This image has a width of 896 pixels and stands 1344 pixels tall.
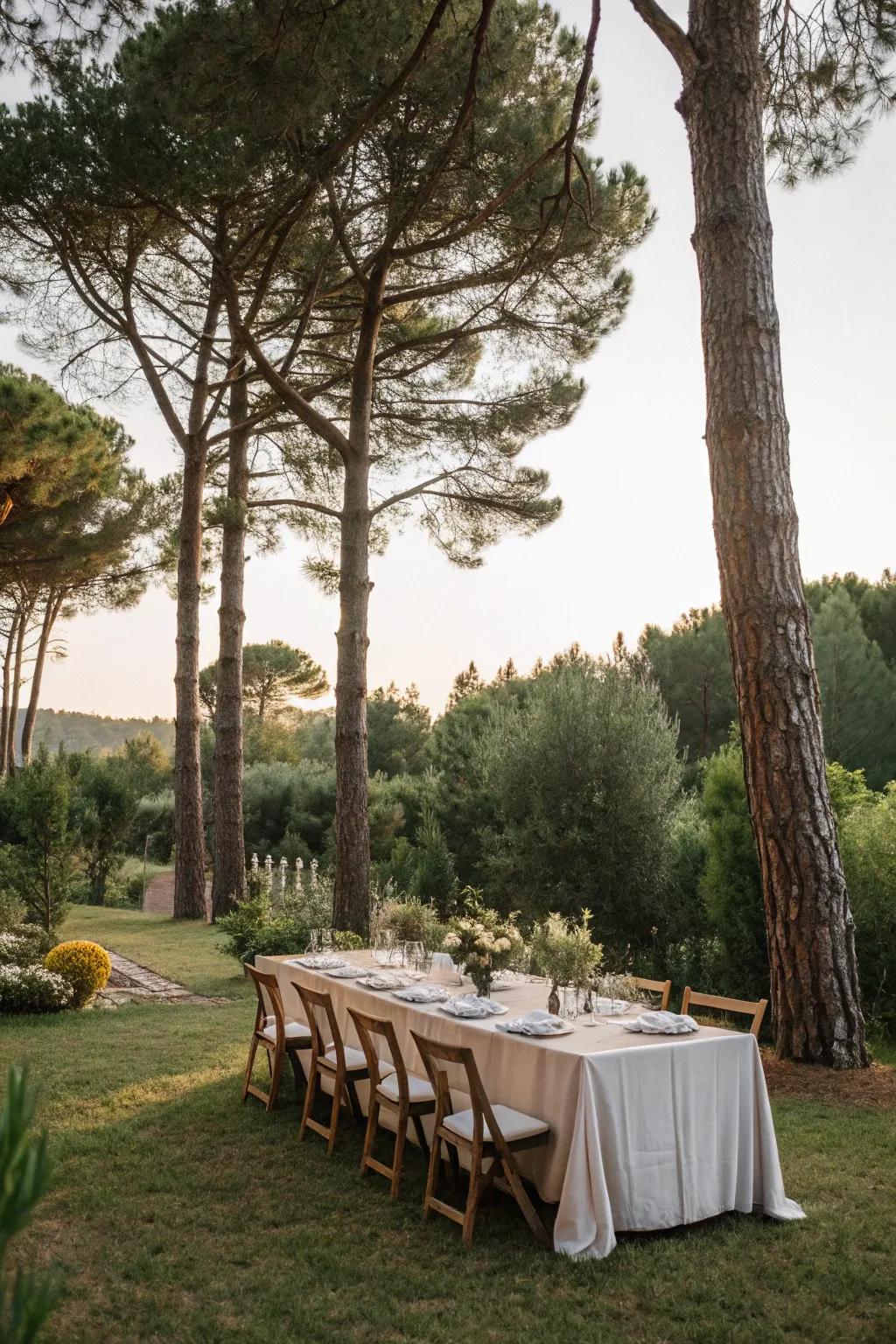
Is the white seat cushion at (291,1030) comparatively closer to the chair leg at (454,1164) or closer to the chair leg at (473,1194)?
the chair leg at (454,1164)

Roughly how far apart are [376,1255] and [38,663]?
25514 mm

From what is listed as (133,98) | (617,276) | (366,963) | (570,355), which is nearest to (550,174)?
(617,276)

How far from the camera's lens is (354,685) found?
35.1 ft

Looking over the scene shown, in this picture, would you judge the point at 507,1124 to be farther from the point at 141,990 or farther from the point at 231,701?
the point at 231,701

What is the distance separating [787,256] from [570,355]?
4.69 metres

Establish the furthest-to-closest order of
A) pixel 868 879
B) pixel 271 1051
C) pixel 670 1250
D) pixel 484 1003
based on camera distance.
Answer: pixel 868 879 < pixel 271 1051 < pixel 484 1003 < pixel 670 1250

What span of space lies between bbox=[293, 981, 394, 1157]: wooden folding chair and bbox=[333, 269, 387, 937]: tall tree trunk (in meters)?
4.94

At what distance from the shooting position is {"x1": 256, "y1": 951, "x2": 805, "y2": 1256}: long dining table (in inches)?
150

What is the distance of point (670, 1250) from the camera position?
3.78 meters

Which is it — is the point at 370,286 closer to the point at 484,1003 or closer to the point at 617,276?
the point at 617,276

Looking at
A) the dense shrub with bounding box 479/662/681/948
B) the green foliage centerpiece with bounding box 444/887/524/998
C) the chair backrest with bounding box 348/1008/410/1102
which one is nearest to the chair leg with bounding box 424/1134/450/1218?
the chair backrest with bounding box 348/1008/410/1102

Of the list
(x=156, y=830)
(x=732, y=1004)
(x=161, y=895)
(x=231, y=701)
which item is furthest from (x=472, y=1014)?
(x=156, y=830)

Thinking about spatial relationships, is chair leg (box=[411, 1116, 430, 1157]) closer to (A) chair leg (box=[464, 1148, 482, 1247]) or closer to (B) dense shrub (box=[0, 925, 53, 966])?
(A) chair leg (box=[464, 1148, 482, 1247])

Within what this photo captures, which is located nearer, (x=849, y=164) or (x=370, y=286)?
(x=849, y=164)
